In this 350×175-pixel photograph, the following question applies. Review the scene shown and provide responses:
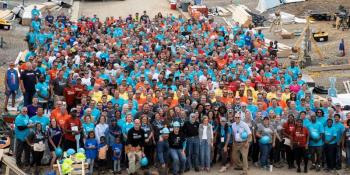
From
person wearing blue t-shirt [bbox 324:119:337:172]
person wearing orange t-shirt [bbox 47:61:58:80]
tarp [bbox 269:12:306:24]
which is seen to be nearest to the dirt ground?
tarp [bbox 269:12:306:24]

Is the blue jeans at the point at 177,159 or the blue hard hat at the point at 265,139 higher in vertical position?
the blue hard hat at the point at 265,139

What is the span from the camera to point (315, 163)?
14945 millimetres

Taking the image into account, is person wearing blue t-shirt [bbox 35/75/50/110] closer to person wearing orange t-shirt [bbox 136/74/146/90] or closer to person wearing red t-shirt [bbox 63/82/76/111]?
person wearing red t-shirt [bbox 63/82/76/111]

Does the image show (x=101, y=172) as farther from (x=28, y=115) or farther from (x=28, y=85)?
(x=28, y=85)

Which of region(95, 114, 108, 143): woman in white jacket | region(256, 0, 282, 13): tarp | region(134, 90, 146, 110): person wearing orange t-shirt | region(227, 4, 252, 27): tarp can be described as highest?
region(256, 0, 282, 13): tarp

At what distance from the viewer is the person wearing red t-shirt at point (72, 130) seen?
14.0 metres

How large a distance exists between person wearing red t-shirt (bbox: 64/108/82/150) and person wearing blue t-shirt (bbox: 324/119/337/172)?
580cm

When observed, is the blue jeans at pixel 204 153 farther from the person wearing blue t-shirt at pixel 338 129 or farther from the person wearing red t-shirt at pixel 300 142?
the person wearing blue t-shirt at pixel 338 129

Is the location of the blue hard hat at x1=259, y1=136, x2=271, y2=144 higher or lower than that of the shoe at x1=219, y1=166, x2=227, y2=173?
higher

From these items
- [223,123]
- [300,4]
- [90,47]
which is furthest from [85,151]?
[300,4]

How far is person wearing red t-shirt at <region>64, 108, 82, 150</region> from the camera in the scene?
14000mm

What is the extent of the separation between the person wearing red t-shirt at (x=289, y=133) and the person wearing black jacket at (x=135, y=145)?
3.42m

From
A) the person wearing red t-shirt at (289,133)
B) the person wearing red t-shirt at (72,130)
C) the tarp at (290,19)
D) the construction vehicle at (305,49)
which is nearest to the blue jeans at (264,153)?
the person wearing red t-shirt at (289,133)

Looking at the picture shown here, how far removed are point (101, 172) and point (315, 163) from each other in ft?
16.9
